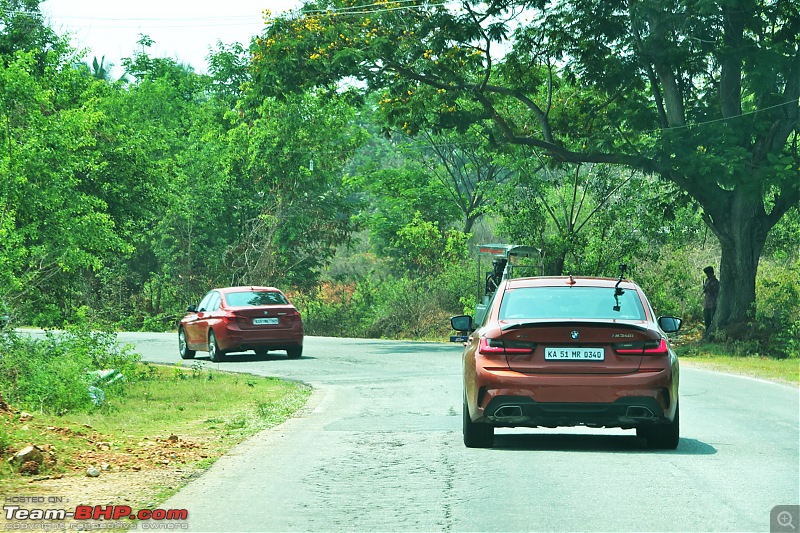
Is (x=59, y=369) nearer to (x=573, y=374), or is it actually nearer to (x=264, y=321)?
(x=573, y=374)

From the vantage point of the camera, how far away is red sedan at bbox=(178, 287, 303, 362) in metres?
26.0

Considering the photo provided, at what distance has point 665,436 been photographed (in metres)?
11.4

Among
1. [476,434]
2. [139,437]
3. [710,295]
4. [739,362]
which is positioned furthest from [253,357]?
[476,434]

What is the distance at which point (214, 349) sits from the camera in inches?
1037

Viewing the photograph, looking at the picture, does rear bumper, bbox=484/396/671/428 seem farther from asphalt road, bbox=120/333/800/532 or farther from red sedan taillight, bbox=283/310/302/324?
red sedan taillight, bbox=283/310/302/324

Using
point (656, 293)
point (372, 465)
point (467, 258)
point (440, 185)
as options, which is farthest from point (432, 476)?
point (440, 185)

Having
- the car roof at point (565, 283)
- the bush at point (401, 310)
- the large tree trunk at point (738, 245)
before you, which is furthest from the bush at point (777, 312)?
the car roof at point (565, 283)

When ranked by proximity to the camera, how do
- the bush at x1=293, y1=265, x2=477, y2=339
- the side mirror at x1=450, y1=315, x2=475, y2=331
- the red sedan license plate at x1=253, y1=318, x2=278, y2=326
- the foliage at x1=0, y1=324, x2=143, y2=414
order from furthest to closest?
the bush at x1=293, y1=265, x2=477, y2=339, the red sedan license plate at x1=253, y1=318, x2=278, y2=326, the foliage at x1=0, y1=324, x2=143, y2=414, the side mirror at x1=450, y1=315, x2=475, y2=331

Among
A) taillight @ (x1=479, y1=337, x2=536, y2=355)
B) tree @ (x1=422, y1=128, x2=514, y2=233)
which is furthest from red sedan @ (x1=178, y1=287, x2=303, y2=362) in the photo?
A: tree @ (x1=422, y1=128, x2=514, y2=233)

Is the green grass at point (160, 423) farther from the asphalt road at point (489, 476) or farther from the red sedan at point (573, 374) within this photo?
the red sedan at point (573, 374)

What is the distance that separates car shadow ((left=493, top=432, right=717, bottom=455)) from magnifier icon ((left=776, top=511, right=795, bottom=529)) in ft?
10.4

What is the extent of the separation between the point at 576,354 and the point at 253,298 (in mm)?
16697

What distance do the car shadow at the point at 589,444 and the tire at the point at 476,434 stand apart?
110 mm

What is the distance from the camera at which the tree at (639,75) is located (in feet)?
95.9
